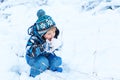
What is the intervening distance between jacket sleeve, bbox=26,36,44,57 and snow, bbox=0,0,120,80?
21 cm

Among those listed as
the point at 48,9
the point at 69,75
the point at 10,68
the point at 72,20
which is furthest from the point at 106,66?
the point at 48,9

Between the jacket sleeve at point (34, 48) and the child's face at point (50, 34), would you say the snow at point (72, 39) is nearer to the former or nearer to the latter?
the jacket sleeve at point (34, 48)

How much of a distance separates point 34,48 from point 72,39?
3.05ft

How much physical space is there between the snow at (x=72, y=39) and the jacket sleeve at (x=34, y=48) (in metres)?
0.21

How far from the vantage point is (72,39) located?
15.6 feet

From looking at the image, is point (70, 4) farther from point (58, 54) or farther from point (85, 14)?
point (58, 54)

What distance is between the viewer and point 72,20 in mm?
5305

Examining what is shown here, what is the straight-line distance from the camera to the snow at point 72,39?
3.95 m

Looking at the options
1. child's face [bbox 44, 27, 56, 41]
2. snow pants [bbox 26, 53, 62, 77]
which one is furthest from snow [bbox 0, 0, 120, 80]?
child's face [bbox 44, 27, 56, 41]

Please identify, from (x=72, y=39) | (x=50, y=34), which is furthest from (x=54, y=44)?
(x=72, y=39)

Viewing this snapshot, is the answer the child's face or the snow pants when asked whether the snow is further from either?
the child's face

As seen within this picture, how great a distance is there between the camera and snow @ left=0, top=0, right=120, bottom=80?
13.0 ft

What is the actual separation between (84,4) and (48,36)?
5.50 ft

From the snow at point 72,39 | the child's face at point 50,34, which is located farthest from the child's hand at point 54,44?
the snow at point 72,39
